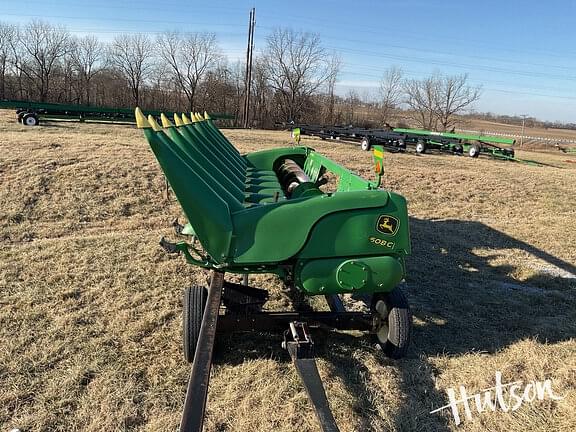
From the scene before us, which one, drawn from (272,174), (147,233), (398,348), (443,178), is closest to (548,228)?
(443,178)

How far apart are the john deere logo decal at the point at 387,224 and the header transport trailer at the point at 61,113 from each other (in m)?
16.0

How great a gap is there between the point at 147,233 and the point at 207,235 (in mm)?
3707

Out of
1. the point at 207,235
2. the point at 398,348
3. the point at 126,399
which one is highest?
the point at 207,235

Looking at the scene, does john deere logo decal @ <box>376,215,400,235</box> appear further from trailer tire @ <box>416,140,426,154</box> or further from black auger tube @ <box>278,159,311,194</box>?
trailer tire @ <box>416,140,426,154</box>

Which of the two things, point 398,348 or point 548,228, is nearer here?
point 398,348

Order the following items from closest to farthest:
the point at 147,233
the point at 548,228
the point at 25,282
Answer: the point at 25,282, the point at 147,233, the point at 548,228

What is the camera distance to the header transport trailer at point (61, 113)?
1723cm

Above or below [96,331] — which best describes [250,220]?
above

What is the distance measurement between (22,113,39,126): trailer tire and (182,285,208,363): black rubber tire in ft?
54.1

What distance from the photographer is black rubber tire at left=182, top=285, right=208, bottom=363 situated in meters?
3.02

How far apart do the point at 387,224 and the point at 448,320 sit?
1.63 metres

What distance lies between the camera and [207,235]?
2697 mm

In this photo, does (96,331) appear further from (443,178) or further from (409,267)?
(443,178)

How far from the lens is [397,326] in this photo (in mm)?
3117
